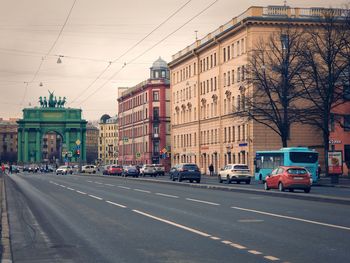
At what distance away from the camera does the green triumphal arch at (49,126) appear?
168 m

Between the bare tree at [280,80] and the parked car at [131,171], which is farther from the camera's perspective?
the parked car at [131,171]

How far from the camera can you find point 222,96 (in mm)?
88500

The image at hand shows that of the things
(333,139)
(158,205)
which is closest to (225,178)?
(333,139)

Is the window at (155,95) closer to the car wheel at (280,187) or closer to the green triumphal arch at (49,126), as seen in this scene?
the green triumphal arch at (49,126)

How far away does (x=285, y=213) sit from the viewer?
76.0 feet

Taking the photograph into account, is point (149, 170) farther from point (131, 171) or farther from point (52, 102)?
point (52, 102)

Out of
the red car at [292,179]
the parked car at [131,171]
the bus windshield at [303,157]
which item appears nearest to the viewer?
the red car at [292,179]

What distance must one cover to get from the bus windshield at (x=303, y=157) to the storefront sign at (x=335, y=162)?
396 cm

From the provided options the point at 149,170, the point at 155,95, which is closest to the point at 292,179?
the point at 149,170

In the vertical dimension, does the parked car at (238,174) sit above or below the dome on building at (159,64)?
below

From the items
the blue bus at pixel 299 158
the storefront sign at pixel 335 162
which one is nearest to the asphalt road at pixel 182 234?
the storefront sign at pixel 335 162

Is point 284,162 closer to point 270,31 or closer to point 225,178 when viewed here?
point 225,178

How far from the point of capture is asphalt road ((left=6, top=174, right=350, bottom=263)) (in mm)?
12977

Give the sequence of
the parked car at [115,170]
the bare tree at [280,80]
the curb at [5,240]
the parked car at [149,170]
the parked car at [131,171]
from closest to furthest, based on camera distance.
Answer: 1. the curb at [5,240]
2. the bare tree at [280,80]
3. the parked car at [131,171]
4. the parked car at [149,170]
5. the parked car at [115,170]
